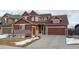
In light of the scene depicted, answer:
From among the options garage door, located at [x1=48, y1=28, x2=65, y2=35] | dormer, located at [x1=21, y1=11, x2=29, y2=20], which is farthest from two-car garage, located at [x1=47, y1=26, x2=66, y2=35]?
dormer, located at [x1=21, y1=11, x2=29, y2=20]

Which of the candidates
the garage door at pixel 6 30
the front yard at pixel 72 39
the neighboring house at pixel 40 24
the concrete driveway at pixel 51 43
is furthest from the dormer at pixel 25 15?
the front yard at pixel 72 39

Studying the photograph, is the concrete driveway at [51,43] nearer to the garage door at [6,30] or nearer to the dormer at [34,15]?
the dormer at [34,15]

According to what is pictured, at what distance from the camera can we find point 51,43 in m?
4.62

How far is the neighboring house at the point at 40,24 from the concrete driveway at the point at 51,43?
0.08 meters

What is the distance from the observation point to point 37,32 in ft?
15.4

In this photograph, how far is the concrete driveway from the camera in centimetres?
460

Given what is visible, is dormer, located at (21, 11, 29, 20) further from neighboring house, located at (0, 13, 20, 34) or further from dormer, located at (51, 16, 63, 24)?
dormer, located at (51, 16, 63, 24)

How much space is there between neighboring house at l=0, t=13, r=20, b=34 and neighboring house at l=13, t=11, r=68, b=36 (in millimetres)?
74

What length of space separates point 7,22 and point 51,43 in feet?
2.86

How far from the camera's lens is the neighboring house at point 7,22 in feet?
15.4

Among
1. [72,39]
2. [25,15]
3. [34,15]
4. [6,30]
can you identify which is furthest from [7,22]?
[72,39]
